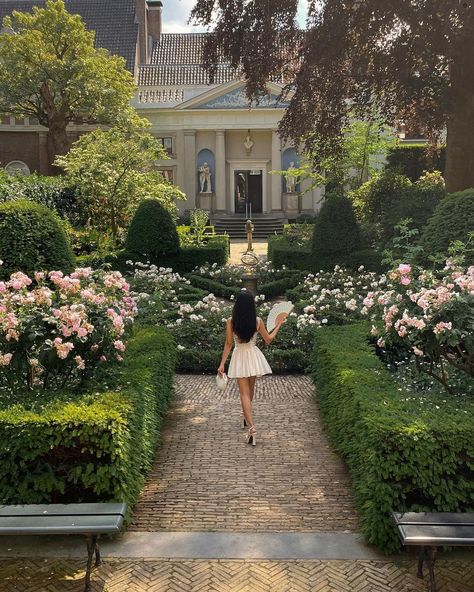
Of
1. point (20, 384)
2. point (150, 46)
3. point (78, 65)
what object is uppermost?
point (150, 46)

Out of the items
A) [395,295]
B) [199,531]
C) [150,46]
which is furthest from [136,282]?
[150,46]

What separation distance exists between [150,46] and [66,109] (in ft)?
48.9

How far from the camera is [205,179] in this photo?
38156 millimetres

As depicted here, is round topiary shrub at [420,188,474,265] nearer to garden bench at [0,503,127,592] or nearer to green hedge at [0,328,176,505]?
green hedge at [0,328,176,505]

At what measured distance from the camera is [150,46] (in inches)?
1722

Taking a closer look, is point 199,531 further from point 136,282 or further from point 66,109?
point 66,109

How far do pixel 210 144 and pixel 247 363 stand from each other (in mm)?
33608

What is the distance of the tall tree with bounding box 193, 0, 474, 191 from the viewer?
13961mm

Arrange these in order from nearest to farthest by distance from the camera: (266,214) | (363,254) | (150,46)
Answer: (363,254) < (266,214) < (150,46)

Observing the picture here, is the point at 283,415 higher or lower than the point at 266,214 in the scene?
lower

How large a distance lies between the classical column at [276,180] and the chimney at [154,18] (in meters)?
13.4

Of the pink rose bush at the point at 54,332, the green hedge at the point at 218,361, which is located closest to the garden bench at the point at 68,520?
the pink rose bush at the point at 54,332

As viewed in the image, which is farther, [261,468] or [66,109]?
[66,109]

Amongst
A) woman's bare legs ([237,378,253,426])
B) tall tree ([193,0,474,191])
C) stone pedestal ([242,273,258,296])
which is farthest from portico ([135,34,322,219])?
woman's bare legs ([237,378,253,426])
